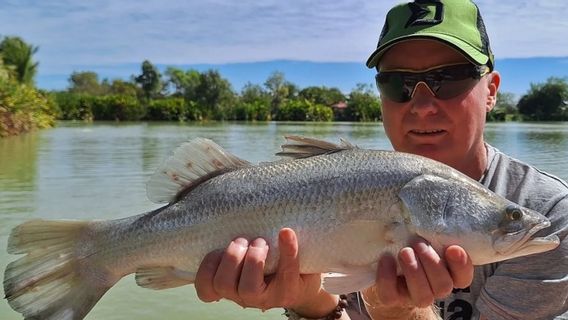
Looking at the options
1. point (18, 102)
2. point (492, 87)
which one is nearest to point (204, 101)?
point (18, 102)

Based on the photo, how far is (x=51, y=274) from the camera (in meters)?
2.48

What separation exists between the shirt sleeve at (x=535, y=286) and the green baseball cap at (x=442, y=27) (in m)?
0.86

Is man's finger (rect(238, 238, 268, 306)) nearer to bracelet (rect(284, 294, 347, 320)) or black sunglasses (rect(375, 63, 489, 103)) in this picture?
bracelet (rect(284, 294, 347, 320))

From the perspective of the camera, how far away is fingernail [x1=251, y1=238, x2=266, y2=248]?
229 centimetres

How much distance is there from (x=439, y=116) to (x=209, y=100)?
87.3 metres

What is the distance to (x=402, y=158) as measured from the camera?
2348 mm

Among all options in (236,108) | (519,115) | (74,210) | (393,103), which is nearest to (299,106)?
(236,108)

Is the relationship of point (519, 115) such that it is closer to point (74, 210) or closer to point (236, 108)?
point (236, 108)

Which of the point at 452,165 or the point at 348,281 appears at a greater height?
the point at 452,165

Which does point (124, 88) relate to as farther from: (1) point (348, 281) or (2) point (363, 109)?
(1) point (348, 281)

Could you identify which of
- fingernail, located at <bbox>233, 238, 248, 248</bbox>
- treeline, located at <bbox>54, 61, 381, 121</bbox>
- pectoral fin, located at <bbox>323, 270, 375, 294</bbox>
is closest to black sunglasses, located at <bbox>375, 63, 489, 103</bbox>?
pectoral fin, located at <bbox>323, 270, 375, 294</bbox>

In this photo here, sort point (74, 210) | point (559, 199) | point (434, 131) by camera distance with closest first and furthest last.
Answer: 1. point (559, 199)
2. point (434, 131)
3. point (74, 210)

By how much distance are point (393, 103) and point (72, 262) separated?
5.59 feet

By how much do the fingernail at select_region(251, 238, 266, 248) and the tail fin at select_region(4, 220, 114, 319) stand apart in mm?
687
